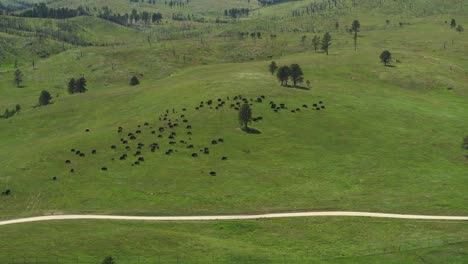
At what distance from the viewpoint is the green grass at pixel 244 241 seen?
64000 millimetres

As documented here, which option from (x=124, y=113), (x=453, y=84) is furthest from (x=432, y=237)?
(x=453, y=84)

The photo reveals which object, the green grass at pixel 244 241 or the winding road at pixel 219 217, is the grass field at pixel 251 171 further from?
the winding road at pixel 219 217

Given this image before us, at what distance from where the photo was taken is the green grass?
210ft

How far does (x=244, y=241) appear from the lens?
236ft

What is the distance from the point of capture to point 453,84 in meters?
190

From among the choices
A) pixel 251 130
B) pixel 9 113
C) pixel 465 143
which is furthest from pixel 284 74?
pixel 9 113

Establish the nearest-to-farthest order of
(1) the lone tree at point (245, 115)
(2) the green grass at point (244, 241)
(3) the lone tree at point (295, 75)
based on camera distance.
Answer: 1. (2) the green grass at point (244, 241)
2. (1) the lone tree at point (245, 115)
3. (3) the lone tree at point (295, 75)

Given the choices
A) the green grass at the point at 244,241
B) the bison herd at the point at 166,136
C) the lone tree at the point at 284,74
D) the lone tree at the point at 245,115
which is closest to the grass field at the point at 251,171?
the green grass at the point at 244,241

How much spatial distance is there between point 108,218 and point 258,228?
89.0 feet

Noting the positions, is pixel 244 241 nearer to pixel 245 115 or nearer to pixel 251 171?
pixel 251 171

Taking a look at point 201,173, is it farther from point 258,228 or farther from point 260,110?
point 260,110

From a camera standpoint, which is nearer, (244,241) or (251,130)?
Answer: (244,241)

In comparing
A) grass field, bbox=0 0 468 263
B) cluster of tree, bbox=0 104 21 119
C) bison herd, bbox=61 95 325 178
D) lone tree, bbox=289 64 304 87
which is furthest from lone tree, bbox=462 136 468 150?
cluster of tree, bbox=0 104 21 119

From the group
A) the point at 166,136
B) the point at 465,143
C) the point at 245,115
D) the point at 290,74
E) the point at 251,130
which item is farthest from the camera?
the point at 290,74
